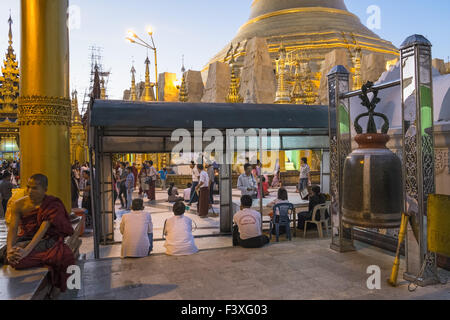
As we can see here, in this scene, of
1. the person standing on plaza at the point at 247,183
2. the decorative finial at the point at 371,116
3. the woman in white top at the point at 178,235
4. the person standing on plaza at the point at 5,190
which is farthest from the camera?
the person standing on plaza at the point at 247,183

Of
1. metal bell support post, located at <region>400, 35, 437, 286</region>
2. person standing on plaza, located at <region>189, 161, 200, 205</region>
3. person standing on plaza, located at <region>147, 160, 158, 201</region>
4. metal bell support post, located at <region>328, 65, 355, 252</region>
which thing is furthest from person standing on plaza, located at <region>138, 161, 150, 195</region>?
metal bell support post, located at <region>400, 35, 437, 286</region>

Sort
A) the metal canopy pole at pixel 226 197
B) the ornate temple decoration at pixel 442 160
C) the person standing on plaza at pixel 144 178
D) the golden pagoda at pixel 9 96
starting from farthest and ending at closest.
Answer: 1. the golden pagoda at pixel 9 96
2. the person standing on plaza at pixel 144 178
3. the metal canopy pole at pixel 226 197
4. the ornate temple decoration at pixel 442 160

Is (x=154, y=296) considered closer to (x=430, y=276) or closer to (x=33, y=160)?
(x=33, y=160)

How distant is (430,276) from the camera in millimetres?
4840

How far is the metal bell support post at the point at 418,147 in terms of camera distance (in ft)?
15.6

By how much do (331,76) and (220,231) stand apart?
4.58 meters

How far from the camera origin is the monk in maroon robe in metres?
4.37

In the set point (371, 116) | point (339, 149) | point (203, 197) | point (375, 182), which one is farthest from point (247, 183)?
point (371, 116)

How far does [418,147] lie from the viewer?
4.74 m

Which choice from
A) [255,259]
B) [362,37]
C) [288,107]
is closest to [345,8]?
[362,37]

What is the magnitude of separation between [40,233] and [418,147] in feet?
16.3

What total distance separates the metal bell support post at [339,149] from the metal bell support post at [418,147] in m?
1.61

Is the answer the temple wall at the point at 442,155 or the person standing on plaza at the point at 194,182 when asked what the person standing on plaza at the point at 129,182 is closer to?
the person standing on plaza at the point at 194,182

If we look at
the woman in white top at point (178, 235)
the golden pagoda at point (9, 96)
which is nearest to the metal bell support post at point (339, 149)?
the woman in white top at point (178, 235)
